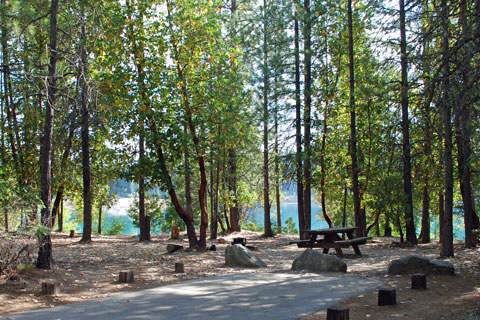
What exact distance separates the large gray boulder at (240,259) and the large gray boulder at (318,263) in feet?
4.00

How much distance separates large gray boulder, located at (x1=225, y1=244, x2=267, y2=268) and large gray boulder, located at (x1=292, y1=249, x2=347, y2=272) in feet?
4.00

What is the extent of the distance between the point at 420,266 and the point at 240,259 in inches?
188

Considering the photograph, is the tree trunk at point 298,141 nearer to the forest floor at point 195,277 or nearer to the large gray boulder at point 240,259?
the forest floor at point 195,277

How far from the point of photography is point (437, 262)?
30.8 ft

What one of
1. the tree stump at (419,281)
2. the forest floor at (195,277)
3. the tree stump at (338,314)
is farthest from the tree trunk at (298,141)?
the tree stump at (338,314)

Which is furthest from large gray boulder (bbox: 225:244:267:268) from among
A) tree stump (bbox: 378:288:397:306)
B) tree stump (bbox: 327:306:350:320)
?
tree stump (bbox: 327:306:350:320)

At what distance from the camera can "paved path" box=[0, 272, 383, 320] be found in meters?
6.29

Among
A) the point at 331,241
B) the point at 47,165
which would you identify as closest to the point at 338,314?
the point at 47,165

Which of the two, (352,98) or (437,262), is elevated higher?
(352,98)

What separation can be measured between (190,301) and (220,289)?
46.1 inches

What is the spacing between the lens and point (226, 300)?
23.9 ft

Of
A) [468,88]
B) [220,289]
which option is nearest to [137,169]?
[220,289]

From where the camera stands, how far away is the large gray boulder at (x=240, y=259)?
1193cm

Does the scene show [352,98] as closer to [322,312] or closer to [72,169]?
[72,169]
